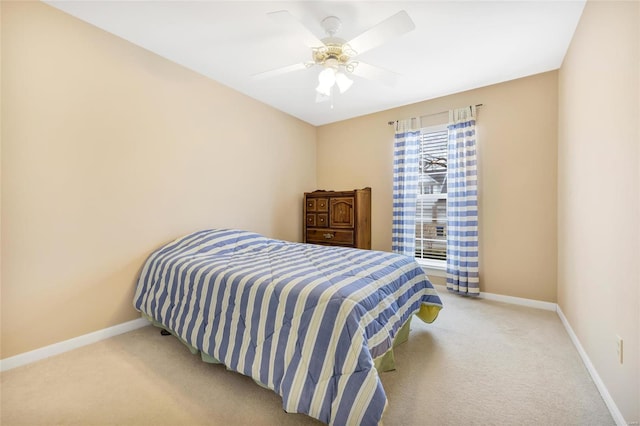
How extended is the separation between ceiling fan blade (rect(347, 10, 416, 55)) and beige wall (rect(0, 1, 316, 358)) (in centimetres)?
189

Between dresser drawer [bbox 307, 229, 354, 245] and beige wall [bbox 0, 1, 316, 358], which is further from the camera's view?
dresser drawer [bbox 307, 229, 354, 245]

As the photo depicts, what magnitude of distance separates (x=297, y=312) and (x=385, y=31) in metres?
1.79

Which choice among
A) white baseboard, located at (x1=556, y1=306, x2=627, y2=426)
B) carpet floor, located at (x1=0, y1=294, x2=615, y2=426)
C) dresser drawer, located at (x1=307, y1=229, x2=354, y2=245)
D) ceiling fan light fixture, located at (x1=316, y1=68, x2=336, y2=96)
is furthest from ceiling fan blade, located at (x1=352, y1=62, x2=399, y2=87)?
white baseboard, located at (x1=556, y1=306, x2=627, y2=426)

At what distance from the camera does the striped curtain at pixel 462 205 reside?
10.2 feet

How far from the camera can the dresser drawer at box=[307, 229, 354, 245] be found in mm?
3643

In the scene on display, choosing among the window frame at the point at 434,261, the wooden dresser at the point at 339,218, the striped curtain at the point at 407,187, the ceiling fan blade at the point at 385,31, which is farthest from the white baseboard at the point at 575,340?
the ceiling fan blade at the point at 385,31

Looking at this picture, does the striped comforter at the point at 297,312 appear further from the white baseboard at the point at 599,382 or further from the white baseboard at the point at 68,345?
the white baseboard at the point at 599,382

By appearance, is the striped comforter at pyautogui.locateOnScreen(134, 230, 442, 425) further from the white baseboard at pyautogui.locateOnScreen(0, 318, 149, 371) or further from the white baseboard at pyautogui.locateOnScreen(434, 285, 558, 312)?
the white baseboard at pyautogui.locateOnScreen(434, 285, 558, 312)

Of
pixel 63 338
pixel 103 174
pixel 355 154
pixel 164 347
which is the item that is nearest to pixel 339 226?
pixel 355 154

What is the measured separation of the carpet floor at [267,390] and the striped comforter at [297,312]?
0.19 m

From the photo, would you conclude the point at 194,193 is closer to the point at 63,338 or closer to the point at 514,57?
the point at 63,338

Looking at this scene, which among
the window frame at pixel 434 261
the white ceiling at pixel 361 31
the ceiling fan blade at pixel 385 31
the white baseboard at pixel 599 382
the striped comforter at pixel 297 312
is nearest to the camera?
the striped comforter at pixel 297 312

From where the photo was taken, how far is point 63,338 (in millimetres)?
1981

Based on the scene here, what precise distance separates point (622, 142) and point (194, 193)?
322cm
